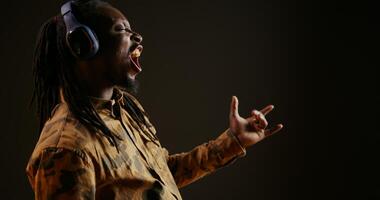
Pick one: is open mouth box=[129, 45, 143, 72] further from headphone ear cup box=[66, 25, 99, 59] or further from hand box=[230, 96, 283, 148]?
hand box=[230, 96, 283, 148]

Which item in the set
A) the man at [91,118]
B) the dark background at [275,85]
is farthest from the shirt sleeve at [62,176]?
Result: the dark background at [275,85]

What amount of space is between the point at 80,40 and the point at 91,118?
184 millimetres

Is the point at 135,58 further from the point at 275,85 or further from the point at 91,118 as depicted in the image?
the point at 275,85

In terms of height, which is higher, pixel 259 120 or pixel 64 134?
pixel 64 134

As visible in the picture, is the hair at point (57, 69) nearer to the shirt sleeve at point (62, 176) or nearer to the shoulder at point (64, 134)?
the shoulder at point (64, 134)

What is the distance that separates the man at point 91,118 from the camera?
3.35 ft

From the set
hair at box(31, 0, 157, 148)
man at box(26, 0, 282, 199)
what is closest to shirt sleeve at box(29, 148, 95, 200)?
man at box(26, 0, 282, 199)

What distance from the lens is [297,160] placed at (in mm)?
2324

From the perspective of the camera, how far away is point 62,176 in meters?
1.00

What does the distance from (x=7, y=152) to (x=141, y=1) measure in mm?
832

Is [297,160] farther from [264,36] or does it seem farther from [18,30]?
[18,30]

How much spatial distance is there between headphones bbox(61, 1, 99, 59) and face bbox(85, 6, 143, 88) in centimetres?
4

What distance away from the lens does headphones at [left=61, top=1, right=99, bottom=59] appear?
1162mm

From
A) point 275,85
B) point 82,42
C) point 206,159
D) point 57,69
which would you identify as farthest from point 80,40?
point 275,85
